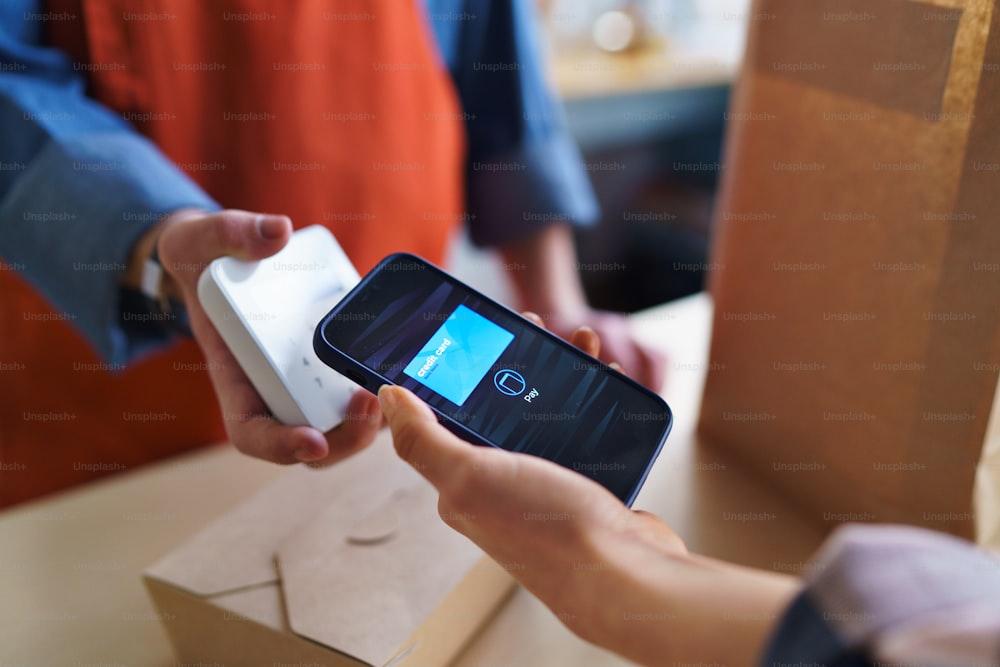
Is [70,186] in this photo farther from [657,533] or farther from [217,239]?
[657,533]

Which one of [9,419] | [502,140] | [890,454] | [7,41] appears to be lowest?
[9,419]

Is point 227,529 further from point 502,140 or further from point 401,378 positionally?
point 502,140

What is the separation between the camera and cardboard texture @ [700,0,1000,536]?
1.31 ft

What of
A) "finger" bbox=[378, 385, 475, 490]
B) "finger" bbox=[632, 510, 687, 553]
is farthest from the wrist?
"finger" bbox=[632, 510, 687, 553]

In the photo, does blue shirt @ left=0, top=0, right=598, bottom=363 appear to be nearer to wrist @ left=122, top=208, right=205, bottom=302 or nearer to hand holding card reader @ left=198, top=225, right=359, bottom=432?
wrist @ left=122, top=208, right=205, bottom=302

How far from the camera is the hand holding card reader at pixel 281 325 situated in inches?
16.5

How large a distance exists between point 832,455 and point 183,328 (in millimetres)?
497

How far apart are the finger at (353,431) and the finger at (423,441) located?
0.28 ft

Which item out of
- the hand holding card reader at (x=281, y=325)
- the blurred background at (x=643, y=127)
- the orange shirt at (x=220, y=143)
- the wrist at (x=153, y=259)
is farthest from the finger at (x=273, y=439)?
→ the blurred background at (x=643, y=127)

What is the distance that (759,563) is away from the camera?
504mm

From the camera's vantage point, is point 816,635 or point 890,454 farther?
point 890,454

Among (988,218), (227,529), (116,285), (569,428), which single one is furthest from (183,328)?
(988,218)

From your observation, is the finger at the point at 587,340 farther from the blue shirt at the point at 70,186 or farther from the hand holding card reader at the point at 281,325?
the blue shirt at the point at 70,186

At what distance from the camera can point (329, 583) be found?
0.41m
